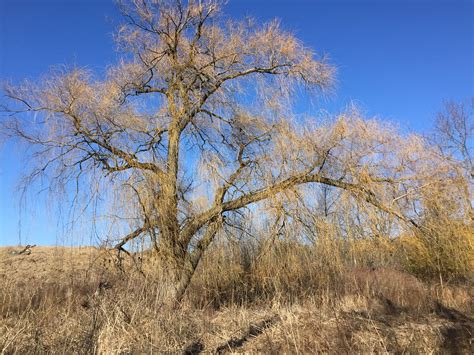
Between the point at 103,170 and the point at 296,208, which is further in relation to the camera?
the point at 103,170

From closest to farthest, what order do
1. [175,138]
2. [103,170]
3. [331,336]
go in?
[331,336] < [103,170] < [175,138]

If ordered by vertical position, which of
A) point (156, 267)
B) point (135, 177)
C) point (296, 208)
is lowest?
point (156, 267)

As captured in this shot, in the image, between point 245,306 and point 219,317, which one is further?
point 245,306

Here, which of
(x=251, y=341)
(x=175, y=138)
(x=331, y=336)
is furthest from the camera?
(x=175, y=138)

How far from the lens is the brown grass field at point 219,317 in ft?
17.5

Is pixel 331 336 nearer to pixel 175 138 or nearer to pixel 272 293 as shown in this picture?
pixel 272 293

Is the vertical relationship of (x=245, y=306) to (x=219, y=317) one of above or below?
above

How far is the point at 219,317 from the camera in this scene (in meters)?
7.84

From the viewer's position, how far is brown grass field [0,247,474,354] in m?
5.33

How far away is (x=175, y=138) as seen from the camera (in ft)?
32.1

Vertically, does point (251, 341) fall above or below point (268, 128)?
below

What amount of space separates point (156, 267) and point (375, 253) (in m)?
4.21

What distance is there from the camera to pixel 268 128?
964 centimetres

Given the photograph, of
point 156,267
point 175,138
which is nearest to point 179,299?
point 156,267
